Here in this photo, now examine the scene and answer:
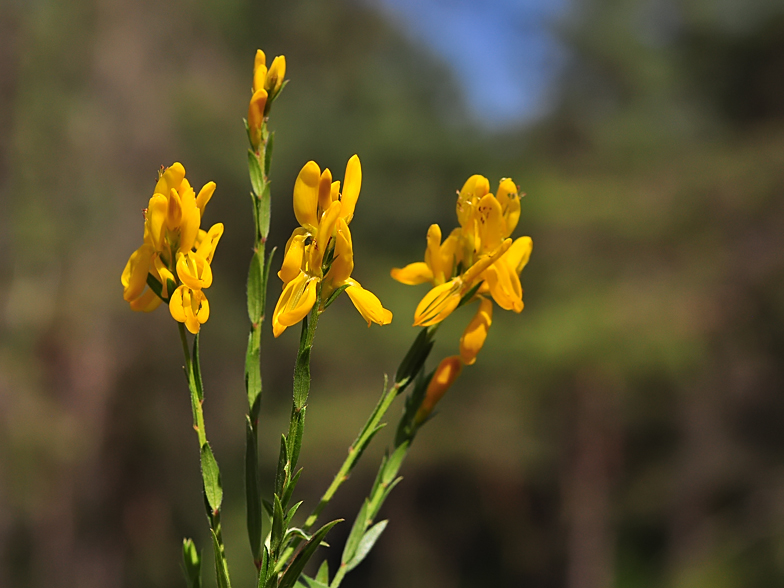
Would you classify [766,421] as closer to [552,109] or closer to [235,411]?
[552,109]

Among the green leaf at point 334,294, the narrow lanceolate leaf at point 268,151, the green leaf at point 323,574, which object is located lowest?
the green leaf at point 323,574

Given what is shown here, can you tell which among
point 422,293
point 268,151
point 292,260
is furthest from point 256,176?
point 422,293

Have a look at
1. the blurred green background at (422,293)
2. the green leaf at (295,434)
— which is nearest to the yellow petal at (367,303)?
the green leaf at (295,434)

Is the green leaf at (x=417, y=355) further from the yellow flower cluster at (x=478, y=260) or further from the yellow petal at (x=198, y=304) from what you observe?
the yellow petal at (x=198, y=304)

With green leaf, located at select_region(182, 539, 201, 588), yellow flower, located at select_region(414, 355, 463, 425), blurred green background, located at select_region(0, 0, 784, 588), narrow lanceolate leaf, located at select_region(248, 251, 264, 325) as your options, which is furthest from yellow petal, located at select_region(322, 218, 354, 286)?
blurred green background, located at select_region(0, 0, 784, 588)

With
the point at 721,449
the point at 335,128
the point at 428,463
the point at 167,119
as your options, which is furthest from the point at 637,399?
the point at 167,119
